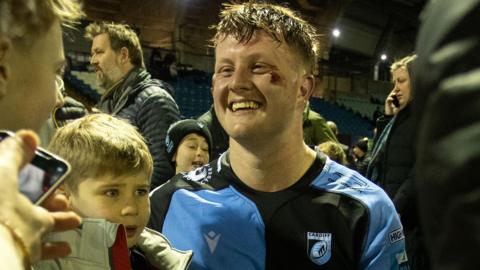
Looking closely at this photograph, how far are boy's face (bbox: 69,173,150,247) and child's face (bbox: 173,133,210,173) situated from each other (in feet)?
4.87

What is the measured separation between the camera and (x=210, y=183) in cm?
188

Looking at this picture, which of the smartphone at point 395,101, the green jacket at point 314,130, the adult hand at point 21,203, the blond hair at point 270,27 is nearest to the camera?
the adult hand at point 21,203

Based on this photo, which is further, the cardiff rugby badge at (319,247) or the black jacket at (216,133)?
the black jacket at (216,133)

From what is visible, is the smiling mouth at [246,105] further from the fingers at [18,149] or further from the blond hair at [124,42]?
the blond hair at [124,42]

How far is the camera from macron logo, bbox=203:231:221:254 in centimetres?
174

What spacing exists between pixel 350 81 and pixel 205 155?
14.3 metres

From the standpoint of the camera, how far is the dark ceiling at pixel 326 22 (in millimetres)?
12469

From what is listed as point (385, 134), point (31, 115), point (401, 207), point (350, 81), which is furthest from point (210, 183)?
point (350, 81)

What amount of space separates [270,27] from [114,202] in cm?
73

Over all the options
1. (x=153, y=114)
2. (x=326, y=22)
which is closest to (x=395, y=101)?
(x=153, y=114)

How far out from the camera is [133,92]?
316cm

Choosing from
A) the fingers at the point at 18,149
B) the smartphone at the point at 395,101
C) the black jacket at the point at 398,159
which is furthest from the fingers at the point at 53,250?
the smartphone at the point at 395,101

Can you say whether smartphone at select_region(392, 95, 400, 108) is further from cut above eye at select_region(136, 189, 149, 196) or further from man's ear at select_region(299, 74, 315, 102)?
cut above eye at select_region(136, 189, 149, 196)

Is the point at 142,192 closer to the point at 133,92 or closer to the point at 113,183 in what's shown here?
the point at 113,183
